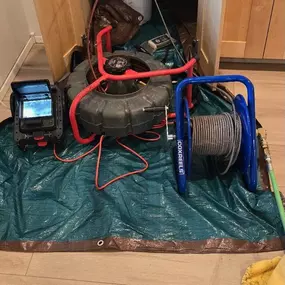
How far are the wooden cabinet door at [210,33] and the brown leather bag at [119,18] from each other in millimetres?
448

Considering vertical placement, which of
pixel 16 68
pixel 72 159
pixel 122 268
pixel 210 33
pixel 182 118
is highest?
pixel 210 33

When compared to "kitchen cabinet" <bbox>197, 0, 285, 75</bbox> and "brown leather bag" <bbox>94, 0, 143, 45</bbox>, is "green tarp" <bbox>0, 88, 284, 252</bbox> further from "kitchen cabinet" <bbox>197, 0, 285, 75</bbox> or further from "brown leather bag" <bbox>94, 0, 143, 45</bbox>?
"brown leather bag" <bbox>94, 0, 143, 45</bbox>

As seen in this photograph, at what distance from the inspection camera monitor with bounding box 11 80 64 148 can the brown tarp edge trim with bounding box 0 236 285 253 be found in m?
0.47

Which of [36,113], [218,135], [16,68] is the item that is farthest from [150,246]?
[16,68]

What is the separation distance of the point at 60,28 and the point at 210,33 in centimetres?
76

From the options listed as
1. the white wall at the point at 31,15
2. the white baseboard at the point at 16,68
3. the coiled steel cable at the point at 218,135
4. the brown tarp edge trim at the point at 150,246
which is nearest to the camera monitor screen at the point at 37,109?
the white baseboard at the point at 16,68

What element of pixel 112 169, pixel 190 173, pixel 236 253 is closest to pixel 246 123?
pixel 190 173

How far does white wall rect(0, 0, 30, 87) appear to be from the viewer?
2.15m

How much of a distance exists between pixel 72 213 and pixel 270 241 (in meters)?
0.75

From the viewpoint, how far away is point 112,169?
1.70 meters

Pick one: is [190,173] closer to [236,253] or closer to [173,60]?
[236,253]

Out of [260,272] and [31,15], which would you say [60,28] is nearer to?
[31,15]

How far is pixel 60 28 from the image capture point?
2.03 meters

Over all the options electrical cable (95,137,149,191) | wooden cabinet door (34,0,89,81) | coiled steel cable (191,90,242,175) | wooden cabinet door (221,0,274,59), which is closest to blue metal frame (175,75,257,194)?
coiled steel cable (191,90,242,175)
